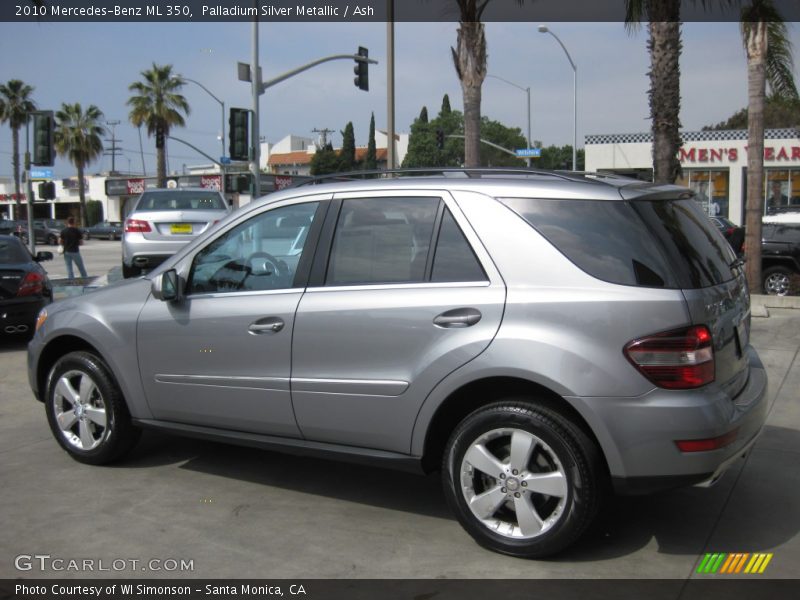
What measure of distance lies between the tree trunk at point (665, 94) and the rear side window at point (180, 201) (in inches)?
306

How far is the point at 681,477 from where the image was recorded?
11.6 feet

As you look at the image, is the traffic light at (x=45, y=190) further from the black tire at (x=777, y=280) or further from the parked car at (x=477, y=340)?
the parked car at (x=477, y=340)

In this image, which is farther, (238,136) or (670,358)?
(238,136)

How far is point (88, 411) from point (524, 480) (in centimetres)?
291

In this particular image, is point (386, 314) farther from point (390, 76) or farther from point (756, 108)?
point (390, 76)

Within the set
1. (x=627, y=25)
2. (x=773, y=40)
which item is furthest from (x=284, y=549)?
(x=773, y=40)

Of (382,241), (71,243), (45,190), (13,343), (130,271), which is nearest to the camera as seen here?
(382,241)

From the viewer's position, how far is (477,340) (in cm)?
379

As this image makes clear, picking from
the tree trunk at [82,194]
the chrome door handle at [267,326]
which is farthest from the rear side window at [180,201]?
the tree trunk at [82,194]

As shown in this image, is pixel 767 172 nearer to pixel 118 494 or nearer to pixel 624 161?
pixel 624 161

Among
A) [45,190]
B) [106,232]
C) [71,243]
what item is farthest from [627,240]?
[106,232]

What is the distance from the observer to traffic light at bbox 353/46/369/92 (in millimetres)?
22469
